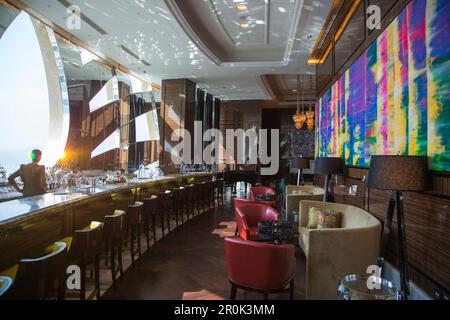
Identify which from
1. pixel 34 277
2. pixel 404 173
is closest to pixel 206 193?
Result: pixel 404 173

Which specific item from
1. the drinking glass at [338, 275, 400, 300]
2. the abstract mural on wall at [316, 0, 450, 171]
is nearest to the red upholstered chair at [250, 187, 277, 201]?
the abstract mural on wall at [316, 0, 450, 171]

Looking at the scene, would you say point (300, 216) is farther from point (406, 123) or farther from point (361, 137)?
point (406, 123)

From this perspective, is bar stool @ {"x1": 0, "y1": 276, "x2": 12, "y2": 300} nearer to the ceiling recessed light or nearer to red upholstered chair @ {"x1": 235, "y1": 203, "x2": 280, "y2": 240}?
red upholstered chair @ {"x1": 235, "y1": 203, "x2": 280, "y2": 240}

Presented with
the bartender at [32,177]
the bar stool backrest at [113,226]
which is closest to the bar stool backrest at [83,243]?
the bar stool backrest at [113,226]

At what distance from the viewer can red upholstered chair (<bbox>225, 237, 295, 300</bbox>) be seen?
250cm

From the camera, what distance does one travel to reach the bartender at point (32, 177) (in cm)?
370

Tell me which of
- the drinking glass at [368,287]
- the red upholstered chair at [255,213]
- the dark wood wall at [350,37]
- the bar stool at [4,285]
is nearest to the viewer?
the bar stool at [4,285]

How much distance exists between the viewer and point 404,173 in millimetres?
2197

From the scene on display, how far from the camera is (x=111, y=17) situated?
17.4 feet

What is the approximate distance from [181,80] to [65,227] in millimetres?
6840

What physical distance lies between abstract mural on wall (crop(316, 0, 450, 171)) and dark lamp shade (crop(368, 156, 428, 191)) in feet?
0.69

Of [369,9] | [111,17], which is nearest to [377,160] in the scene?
[369,9]

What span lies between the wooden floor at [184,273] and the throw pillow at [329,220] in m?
0.59

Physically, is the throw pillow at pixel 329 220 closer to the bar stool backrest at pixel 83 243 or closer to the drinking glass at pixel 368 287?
the drinking glass at pixel 368 287
